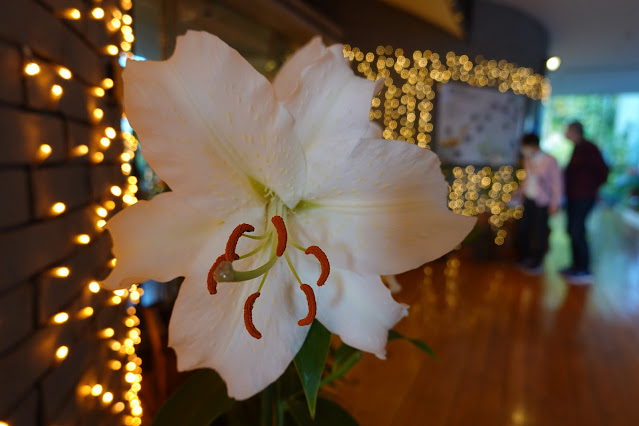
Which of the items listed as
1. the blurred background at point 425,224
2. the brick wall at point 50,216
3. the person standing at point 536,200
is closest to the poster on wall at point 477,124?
the blurred background at point 425,224

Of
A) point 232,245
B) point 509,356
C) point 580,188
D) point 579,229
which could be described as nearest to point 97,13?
point 232,245

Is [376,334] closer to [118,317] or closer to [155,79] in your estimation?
[155,79]

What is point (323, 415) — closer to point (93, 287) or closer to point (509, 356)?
point (93, 287)

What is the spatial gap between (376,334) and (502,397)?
2.04m

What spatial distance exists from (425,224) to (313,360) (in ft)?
0.48

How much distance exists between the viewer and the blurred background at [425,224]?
20.1 inches

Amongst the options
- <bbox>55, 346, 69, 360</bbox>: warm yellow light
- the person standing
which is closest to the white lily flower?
<bbox>55, 346, 69, 360</bbox>: warm yellow light

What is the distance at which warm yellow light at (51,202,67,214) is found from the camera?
558 millimetres

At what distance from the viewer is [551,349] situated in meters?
2.56

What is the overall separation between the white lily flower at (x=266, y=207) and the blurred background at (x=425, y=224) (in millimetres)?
48

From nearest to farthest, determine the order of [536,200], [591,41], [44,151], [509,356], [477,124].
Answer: [44,151], [509,356], [536,200], [477,124], [591,41]

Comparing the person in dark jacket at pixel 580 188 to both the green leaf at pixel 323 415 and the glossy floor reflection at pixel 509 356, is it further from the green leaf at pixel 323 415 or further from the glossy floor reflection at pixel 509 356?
the green leaf at pixel 323 415

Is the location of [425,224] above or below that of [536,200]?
above

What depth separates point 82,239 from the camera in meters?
0.65
